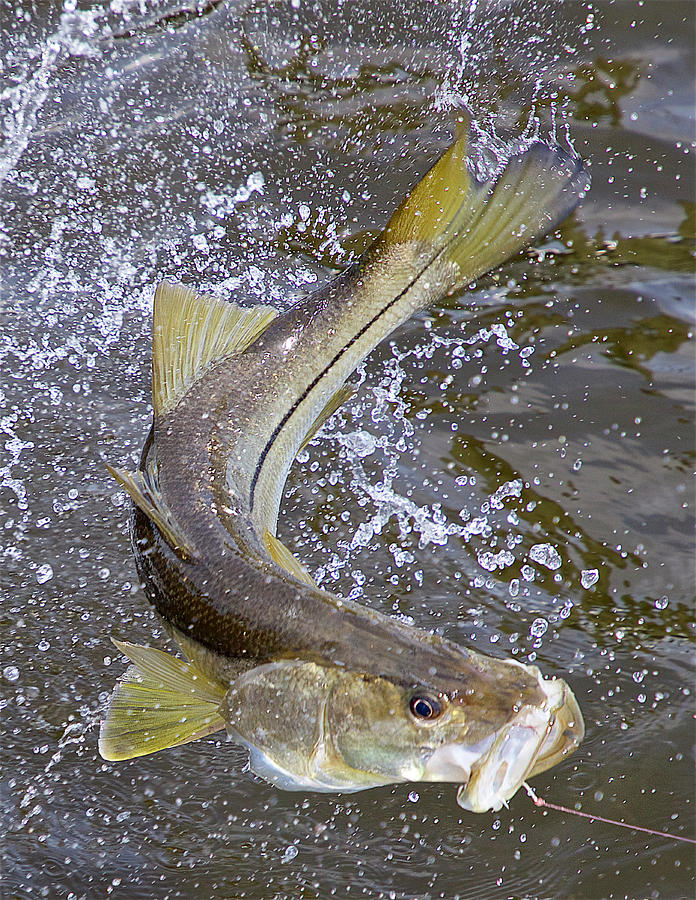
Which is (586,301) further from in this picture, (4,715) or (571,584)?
(4,715)

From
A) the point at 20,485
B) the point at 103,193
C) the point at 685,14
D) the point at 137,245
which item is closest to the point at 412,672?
the point at 20,485

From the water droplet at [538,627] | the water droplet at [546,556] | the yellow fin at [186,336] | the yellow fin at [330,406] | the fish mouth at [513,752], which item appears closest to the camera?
the fish mouth at [513,752]

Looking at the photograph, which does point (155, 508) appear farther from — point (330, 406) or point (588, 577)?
point (588, 577)

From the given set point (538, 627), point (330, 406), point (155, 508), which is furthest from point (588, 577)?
point (155, 508)

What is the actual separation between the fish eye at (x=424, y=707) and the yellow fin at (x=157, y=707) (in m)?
0.54

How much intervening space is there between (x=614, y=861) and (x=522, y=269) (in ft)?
7.28

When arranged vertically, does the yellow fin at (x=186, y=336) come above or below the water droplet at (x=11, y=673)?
above

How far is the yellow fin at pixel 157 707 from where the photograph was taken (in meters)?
2.15

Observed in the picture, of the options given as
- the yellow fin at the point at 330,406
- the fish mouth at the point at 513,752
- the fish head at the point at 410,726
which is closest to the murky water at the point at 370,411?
the yellow fin at the point at 330,406

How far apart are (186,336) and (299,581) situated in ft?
2.71

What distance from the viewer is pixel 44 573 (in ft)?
10.4

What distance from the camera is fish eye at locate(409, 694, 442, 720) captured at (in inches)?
72.5

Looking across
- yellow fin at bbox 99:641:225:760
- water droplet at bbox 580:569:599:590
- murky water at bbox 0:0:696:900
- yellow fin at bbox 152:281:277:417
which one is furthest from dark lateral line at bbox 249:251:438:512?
water droplet at bbox 580:569:599:590

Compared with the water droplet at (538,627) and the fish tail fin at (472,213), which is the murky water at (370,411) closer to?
the water droplet at (538,627)
